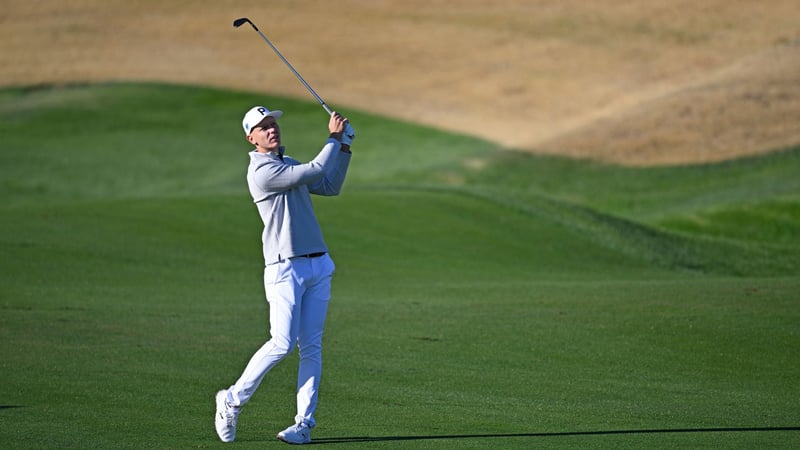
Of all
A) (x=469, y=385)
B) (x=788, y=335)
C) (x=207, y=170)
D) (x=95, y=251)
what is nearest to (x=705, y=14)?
(x=207, y=170)

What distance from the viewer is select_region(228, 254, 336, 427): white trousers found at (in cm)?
994

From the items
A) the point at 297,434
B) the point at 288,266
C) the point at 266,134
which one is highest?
the point at 266,134

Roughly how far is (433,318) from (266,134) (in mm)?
8222

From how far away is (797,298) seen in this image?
18.9m

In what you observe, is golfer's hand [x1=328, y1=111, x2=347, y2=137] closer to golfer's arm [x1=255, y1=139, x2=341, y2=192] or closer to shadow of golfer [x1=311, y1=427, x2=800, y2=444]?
golfer's arm [x1=255, y1=139, x2=341, y2=192]

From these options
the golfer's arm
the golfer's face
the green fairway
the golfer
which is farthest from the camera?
the green fairway

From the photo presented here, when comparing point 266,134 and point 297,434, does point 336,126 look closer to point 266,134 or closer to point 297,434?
point 266,134

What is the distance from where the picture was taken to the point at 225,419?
391 inches

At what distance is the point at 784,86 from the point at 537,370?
127 feet

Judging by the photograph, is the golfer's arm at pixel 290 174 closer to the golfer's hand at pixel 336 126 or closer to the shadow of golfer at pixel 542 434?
the golfer's hand at pixel 336 126

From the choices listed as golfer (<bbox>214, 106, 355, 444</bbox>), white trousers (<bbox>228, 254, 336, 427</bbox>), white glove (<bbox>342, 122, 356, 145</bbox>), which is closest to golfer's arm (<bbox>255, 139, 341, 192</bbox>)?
golfer (<bbox>214, 106, 355, 444</bbox>)

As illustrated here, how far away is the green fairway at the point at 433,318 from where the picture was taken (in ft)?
36.4

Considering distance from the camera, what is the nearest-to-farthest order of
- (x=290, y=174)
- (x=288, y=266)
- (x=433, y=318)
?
(x=290, y=174), (x=288, y=266), (x=433, y=318)

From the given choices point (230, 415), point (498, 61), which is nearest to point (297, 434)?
point (230, 415)
